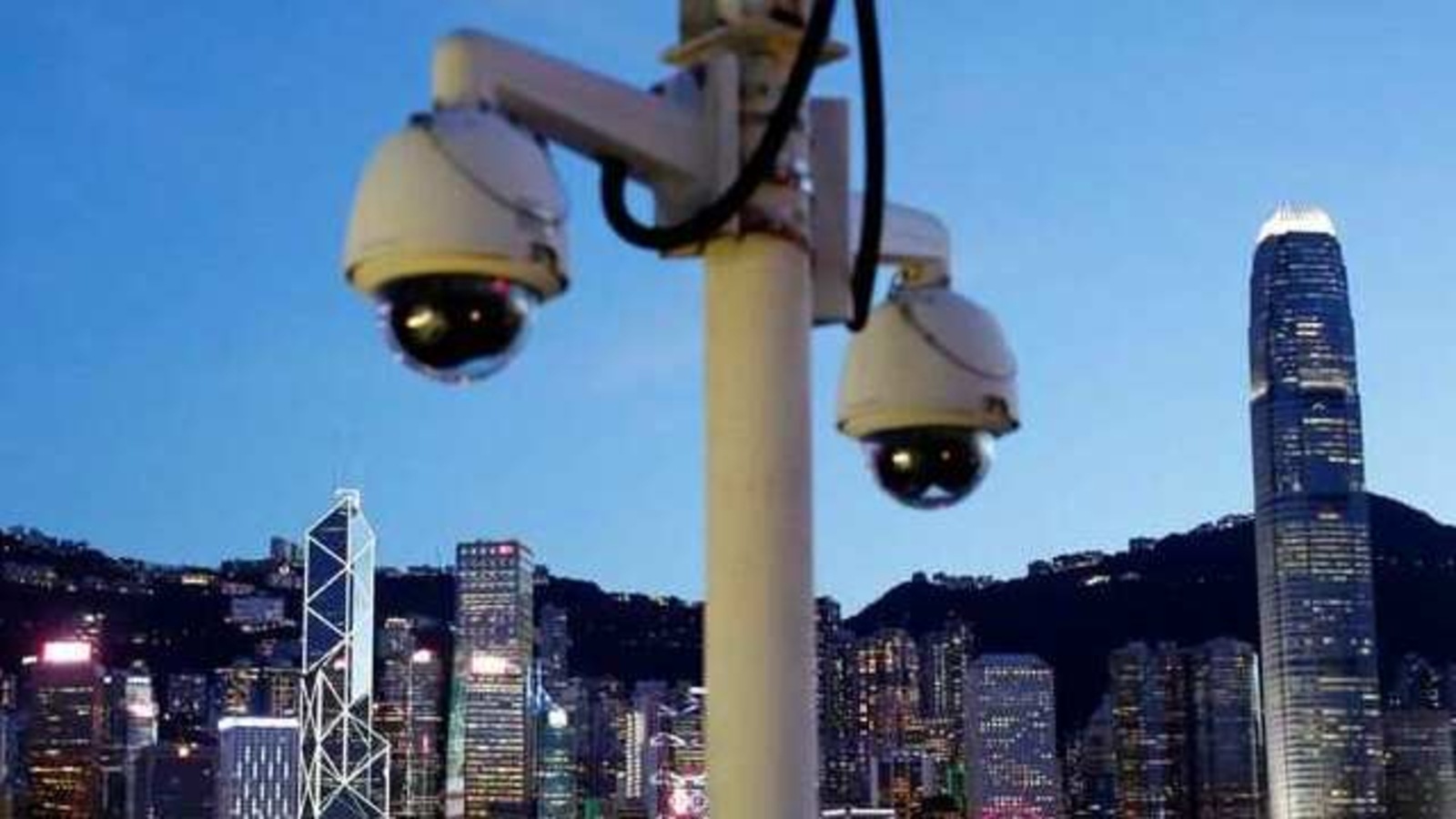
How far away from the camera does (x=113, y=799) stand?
164500mm

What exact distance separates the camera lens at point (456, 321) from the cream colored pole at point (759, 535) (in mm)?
281

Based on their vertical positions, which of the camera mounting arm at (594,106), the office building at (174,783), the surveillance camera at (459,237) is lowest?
the surveillance camera at (459,237)

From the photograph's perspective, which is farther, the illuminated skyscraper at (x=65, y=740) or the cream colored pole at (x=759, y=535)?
the illuminated skyscraper at (x=65, y=740)

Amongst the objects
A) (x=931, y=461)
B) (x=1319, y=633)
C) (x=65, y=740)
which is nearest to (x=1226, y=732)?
(x=1319, y=633)

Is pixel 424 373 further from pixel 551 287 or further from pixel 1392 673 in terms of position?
pixel 1392 673

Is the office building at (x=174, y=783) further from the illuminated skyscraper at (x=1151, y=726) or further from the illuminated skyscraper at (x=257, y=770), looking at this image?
the illuminated skyscraper at (x=1151, y=726)

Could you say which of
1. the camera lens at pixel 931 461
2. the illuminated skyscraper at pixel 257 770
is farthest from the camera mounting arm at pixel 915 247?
the illuminated skyscraper at pixel 257 770

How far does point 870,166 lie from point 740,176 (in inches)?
8.0

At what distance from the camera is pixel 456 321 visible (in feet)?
8.98

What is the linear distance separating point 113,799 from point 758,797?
16806cm

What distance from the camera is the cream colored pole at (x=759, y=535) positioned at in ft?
9.31

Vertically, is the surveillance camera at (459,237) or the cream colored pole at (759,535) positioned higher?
the surveillance camera at (459,237)

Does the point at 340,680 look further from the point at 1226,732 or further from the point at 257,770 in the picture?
the point at 1226,732

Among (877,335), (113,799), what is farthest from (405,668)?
(877,335)
